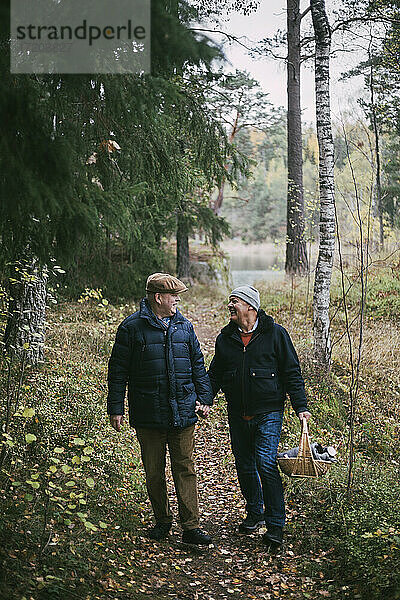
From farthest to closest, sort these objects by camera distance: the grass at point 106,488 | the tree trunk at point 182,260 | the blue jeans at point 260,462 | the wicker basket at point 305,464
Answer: the tree trunk at point 182,260 → the blue jeans at point 260,462 → the wicker basket at point 305,464 → the grass at point 106,488

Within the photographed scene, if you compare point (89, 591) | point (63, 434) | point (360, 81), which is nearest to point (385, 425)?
point (63, 434)

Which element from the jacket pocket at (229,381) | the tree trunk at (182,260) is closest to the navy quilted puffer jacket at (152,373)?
the jacket pocket at (229,381)

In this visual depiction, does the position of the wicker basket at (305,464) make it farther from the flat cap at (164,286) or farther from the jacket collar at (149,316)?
the flat cap at (164,286)

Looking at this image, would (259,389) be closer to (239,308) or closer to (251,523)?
(239,308)

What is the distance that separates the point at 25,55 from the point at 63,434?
3452mm

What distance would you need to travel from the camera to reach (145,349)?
4594 mm

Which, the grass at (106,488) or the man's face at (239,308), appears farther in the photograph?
the man's face at (239,308)

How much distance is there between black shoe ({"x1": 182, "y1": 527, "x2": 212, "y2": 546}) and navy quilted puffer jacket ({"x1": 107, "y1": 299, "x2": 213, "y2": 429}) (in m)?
0.86

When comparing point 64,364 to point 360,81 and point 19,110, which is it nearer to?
point 19,110

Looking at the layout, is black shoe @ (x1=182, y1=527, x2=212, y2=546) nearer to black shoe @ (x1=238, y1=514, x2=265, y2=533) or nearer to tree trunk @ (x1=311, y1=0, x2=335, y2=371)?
black shoe @ (x1=238, y1=514, x2=265, y2=533)

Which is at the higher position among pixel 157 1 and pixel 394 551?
pixel 157 1

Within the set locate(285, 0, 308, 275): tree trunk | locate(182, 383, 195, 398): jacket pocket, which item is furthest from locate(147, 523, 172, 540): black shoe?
locate(285, 0, 308, 275): tree trunk

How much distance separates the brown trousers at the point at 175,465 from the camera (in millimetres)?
4660

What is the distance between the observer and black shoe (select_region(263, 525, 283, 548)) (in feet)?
15.3
